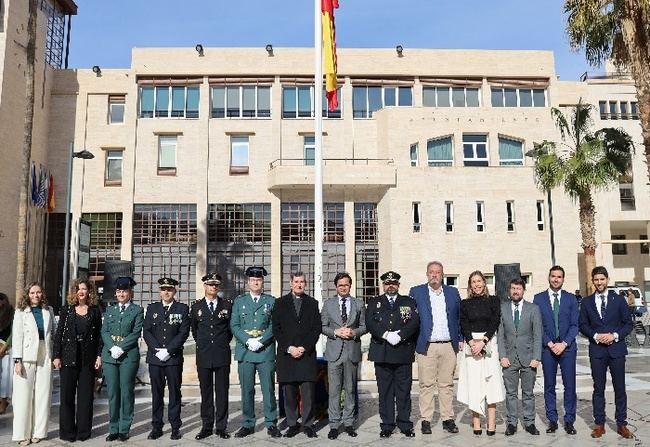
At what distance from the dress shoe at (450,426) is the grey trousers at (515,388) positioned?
2.18 ft

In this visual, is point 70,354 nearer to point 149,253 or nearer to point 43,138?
point 149,253

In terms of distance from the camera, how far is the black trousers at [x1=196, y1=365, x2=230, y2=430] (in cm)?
680

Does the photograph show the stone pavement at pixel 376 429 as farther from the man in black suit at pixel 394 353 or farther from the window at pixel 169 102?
the window at pixel 169 102

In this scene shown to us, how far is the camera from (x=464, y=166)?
2756 centimetres

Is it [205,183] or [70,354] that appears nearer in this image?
[70,354]

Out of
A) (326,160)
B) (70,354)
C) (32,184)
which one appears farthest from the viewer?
(326,160)

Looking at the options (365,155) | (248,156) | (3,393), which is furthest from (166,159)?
(3,393)

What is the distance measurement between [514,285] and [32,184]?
26308 millimetres

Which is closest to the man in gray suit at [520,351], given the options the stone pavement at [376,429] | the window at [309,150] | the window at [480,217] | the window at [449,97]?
the stone pavement at [376,429]

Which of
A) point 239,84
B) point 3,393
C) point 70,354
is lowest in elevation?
point 3,393

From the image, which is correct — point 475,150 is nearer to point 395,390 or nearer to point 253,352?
point 395,390

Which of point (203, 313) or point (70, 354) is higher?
point (203, 313)

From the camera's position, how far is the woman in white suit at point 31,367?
661cm

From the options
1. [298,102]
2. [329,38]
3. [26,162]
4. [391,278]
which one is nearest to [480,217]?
[298,102]
